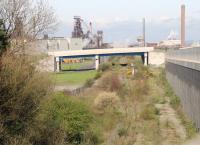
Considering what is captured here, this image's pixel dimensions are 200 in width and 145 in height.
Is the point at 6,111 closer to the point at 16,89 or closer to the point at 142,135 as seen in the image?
the point at 16,89

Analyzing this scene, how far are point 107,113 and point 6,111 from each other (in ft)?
53.1

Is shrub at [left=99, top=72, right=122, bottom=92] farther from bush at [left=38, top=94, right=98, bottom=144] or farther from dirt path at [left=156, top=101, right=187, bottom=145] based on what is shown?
bush at [left=38, top=94, right=98, bottom=144]

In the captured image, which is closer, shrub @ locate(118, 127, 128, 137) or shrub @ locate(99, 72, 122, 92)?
shrub @ locate(118, 127, 128, 137)

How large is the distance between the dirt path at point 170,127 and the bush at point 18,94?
329 inches

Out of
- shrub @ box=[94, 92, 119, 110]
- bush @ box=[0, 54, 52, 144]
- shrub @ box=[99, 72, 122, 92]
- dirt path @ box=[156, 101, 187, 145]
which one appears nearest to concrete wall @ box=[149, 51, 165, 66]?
shrub @ box=[99, 72, 122, 92]

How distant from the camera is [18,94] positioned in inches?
702

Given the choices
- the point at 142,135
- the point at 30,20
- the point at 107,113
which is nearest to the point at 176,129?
the point at 142,135

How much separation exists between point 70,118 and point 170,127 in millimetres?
8767

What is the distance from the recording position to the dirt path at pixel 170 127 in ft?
81.5

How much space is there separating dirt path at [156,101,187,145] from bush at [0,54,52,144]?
8.36 meters

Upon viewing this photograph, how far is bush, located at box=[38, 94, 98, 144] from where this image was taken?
2234 cm

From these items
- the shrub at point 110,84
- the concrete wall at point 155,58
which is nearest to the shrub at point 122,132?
the shrub at point 110,84

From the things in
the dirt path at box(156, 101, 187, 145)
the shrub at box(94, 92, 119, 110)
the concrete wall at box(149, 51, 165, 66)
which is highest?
the concrete wall at box(149, 51, 165, 66)

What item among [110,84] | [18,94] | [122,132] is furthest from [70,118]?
[110,84]
